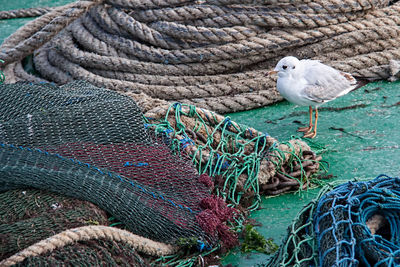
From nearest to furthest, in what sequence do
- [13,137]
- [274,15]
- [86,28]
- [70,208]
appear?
1. [70,208]
2. [13,137]
3. [274,15]
4. [86,28]

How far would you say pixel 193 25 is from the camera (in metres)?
4.02

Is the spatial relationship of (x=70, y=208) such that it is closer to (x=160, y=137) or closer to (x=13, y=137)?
(x=13, y=137)

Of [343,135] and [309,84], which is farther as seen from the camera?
[309,84]

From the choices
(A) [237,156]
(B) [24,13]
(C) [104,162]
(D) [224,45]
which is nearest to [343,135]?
(A) [237,156]

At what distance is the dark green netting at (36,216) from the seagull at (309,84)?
5.76 feet

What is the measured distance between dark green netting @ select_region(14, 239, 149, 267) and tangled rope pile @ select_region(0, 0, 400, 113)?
199 centimetres

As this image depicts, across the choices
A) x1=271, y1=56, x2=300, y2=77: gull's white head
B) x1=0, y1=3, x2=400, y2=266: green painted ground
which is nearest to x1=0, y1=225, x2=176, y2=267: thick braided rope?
x1=0, y1=3, x2=400, y2=266: green painted ground

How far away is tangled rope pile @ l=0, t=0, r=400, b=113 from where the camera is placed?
12.9ft

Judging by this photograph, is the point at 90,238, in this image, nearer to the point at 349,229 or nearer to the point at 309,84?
the point at 349,229

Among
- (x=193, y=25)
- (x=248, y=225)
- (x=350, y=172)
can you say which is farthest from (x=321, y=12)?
(x=248, y=225)

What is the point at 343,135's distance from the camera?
3.42 m

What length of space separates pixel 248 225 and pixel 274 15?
2.01 m

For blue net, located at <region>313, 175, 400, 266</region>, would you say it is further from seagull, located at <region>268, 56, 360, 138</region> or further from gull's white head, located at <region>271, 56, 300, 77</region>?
gull's white head, located at <region>271, 56, 300, 77</region>

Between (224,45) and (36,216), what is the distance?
2.29 m
